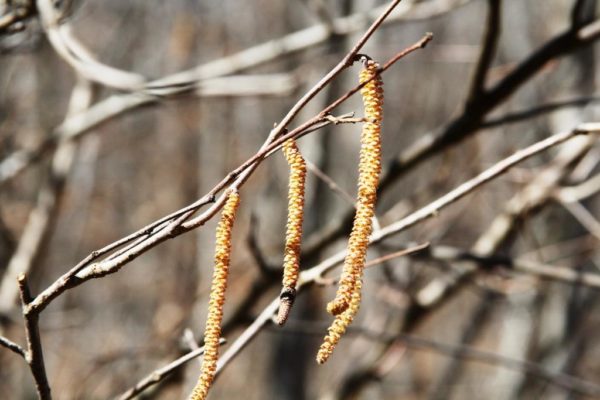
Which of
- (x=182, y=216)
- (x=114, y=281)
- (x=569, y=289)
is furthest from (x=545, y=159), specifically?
(x=114, y=281)

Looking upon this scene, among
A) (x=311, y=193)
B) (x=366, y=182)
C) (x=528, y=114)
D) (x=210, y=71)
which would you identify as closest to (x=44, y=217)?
(x=210, y=71)

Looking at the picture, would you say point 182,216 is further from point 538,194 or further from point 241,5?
point 241,5

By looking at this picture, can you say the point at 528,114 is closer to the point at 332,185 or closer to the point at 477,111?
the point at 477,111

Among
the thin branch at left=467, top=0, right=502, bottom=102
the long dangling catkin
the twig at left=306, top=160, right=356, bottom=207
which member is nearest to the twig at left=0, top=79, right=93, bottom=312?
the twig at left=306, top=160, right=356, bottom=207

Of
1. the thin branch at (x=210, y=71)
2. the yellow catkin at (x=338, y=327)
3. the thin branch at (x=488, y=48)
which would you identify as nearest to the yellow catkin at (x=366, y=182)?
the yellow catkin at (x=338, y=327)

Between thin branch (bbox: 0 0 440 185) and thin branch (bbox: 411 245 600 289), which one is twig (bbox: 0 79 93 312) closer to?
thin branch (bbox: 0 0 440 185)

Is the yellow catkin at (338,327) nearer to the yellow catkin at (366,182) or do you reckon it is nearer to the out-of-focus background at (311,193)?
the yellow catkin at (366,182)
